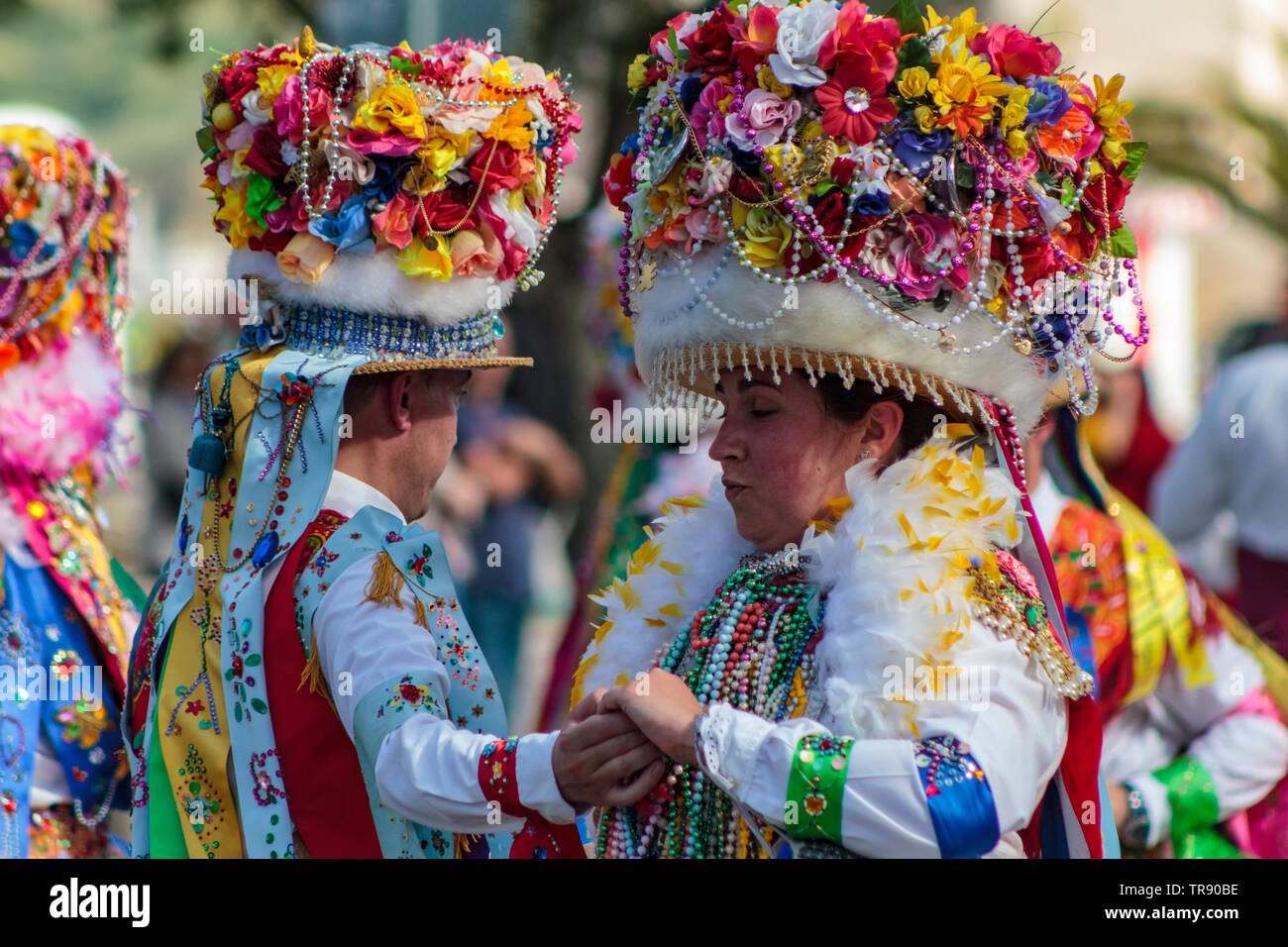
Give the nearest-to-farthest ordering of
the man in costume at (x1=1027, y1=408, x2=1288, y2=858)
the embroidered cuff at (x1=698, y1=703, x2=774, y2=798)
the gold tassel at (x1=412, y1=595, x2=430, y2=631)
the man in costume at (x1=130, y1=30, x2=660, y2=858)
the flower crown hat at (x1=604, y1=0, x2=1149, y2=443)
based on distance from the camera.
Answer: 1. the embroidered cuff at (x1=698, y1=703, x2=774, y2=798)
2. the flower crown hat at (x1=604, y1=0, x2=1149, y2=443)
3. the man in costume at (x1=130, y1=30, x2=660, y2=858)
4. the gold tassel at (x1=412, y1=595, x2=430, y2=631)
5. the man in costume at (x1=1027, y1=408, x2=1288, y2=858)

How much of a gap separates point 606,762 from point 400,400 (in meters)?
0.93

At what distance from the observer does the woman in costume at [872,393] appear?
2201mm

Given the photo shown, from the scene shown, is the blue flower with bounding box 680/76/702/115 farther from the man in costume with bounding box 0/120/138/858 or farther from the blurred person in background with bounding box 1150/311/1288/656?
the blurred person in background with bounding box 1150/311/1288/656

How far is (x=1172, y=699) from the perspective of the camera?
144 inches

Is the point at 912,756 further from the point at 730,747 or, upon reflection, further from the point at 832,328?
the point at 832,328

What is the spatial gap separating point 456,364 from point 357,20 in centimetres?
481

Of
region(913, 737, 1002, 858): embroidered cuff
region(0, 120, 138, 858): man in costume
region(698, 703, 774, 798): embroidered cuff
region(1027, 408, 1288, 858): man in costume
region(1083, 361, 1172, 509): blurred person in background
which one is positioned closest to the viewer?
region(913, 737, 1002, 858): embroidered cuff

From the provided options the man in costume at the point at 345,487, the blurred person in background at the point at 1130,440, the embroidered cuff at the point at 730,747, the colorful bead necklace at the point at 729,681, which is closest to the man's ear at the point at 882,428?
the colorful bead necklace at the point at 729,681

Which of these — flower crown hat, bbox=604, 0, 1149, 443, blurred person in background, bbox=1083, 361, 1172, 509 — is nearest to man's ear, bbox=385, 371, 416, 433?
flower crown hat, bbox=604, 0, 1149, 443

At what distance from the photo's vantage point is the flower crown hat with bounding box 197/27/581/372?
2781mm

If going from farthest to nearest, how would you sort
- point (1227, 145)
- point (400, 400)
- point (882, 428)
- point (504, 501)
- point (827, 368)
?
point (1227, 145), point (504, 501), point (400, 400), point (882, 428), point (827, 368)

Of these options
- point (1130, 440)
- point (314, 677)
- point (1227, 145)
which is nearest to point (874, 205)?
point (314, 677)

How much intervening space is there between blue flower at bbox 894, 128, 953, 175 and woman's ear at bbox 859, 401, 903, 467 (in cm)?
43

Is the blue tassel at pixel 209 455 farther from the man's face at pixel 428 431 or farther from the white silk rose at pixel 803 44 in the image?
the white silk rose at pixel 803 44
